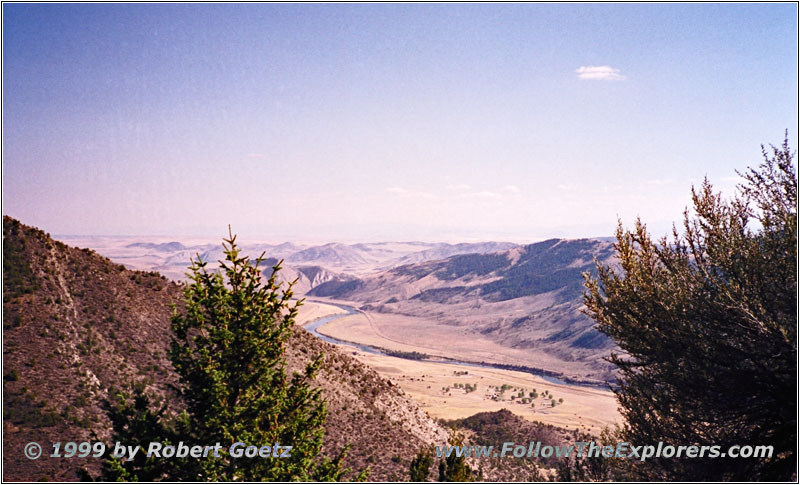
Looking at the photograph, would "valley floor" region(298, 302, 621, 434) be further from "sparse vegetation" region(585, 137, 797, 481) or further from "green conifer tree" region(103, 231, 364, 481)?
"green conifer tree" region(103, 231, 364, 481)

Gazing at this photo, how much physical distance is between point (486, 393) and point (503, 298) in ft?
254

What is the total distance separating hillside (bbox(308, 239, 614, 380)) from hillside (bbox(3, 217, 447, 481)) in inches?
2190

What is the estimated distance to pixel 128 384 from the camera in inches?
825

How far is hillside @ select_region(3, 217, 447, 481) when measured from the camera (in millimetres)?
17750

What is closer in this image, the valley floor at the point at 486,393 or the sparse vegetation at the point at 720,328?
the sparse vegetation at the point at 720,328

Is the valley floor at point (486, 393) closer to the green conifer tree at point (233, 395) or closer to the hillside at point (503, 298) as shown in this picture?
the hillside at point (503, 298)

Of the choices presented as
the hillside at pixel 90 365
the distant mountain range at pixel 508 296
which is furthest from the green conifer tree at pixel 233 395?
the distant mountain range at pixel 508 296

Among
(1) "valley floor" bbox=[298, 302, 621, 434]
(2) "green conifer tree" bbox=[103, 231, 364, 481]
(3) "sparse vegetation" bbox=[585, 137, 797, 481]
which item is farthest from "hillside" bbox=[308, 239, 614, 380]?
(2) "green conifer tree" bbox=[103, 231, 364, 481]

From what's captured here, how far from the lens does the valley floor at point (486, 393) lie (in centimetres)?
4794

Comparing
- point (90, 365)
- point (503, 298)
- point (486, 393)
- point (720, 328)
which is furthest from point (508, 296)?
point (720, 328)

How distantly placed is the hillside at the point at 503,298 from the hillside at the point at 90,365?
183ft

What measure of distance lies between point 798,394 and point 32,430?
20851 mm

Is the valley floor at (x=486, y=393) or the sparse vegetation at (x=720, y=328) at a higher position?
the sparse vegetation at (x=720, y=328)

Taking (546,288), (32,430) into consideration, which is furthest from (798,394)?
(546,288)
